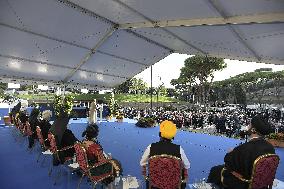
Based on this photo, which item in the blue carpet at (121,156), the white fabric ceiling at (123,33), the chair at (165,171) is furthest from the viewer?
the white fabric ceiling at (123,33)

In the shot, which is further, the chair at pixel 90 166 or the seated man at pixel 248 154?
the chair at pixel 90 166

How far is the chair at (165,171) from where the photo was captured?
11.9 feet

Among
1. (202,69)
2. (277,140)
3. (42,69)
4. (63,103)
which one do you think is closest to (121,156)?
(277,140)

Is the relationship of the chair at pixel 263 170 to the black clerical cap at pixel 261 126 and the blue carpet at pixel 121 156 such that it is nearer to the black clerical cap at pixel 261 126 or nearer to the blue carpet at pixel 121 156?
the black clerical cap at pixel 261 126

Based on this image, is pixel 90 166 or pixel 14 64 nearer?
pixel 90 166

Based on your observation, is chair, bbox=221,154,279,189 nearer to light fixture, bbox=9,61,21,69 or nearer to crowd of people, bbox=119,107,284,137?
crowd of people, bbox=119,107,284,137

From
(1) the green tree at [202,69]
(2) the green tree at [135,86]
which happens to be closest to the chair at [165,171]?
(1) the green tree at [202,69]

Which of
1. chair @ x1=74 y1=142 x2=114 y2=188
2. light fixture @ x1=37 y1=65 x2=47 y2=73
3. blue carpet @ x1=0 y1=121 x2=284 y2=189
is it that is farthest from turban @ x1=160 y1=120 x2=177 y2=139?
light fixture @ x1=37 y1=65 x2=47 y2=73

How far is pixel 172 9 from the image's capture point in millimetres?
7508

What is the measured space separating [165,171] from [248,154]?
116cm

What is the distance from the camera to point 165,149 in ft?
12.1

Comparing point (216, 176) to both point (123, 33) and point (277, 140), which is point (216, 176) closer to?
point (277, 140)

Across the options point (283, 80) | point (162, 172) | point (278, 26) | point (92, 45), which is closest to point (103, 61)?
point (92, 45)

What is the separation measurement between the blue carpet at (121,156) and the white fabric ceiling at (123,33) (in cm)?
357
